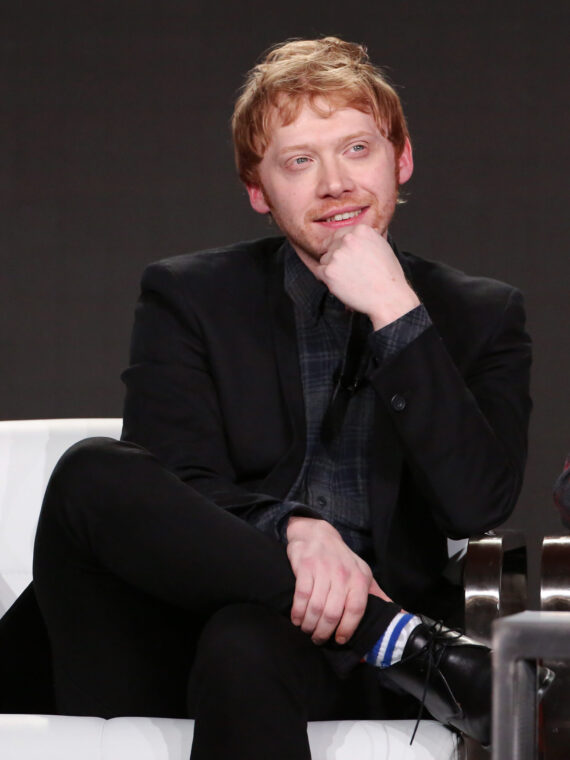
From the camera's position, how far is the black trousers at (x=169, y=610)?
4.76 ft

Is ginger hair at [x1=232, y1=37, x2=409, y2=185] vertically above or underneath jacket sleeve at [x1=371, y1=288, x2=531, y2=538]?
above

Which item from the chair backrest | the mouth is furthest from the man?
the chair backrest

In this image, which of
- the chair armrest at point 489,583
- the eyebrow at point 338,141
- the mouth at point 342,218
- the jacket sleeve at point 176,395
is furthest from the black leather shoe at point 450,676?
the eyebrow at point 338,141

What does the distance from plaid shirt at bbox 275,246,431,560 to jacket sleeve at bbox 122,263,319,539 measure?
0.13m

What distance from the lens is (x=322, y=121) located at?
2045mm

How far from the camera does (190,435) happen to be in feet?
6.43

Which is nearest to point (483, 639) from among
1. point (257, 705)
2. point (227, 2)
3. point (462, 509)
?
point (462, 509)

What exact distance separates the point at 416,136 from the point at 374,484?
5.39ft

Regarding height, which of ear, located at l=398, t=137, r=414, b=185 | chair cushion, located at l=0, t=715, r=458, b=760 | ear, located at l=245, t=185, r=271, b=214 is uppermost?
ear, located at l=398, t=137, r=414, b=185

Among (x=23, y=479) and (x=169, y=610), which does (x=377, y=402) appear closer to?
(x=169, y=610)

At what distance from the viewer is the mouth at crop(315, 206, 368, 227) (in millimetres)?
2053

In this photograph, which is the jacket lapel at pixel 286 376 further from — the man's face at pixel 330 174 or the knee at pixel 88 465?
the knee at pixel 88 465

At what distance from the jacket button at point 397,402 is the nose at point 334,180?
0.39 meters

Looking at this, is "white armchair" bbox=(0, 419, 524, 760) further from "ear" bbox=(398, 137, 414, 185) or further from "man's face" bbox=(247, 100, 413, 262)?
"ear" bbox=(398, 137, 414, 185)
